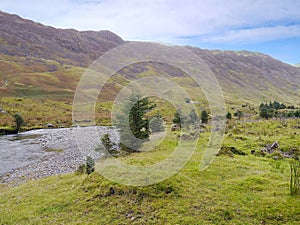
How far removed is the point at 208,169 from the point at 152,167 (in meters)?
4.12

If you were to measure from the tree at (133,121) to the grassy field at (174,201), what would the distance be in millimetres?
10401

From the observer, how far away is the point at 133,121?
2538cm

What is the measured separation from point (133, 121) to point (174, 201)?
14913mm

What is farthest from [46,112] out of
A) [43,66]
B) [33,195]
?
[43,66]

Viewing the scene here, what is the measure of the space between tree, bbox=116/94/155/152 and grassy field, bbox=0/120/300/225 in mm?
10401

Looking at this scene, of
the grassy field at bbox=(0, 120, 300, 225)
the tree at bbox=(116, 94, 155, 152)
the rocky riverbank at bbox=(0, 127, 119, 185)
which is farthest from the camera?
the tree at bbox=(116, 94, 155, 152)

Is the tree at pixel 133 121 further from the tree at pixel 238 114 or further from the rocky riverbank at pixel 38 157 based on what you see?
the tree at pixel 238 114

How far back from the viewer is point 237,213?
10.0 metres

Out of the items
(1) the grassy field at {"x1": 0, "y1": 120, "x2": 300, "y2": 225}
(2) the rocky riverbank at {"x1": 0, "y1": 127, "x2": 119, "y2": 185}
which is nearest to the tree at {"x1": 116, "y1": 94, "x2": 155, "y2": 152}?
(2) the rocky riverbank at {"x1": 0, "y1": 127, "x2": 119, "y2": 185}

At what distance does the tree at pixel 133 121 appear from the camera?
25.1 m

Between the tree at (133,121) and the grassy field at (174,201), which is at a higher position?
the tree at (133,121)

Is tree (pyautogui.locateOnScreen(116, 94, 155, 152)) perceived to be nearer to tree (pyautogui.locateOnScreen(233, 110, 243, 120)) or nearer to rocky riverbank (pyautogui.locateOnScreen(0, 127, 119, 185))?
rocky riverbank (pyautogui.locateOnScreen(0, 127, 119, 185))

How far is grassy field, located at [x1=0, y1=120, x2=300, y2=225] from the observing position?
9984mm

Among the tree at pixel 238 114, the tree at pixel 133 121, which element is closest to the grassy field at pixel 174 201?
the tree at pixel 133 121
